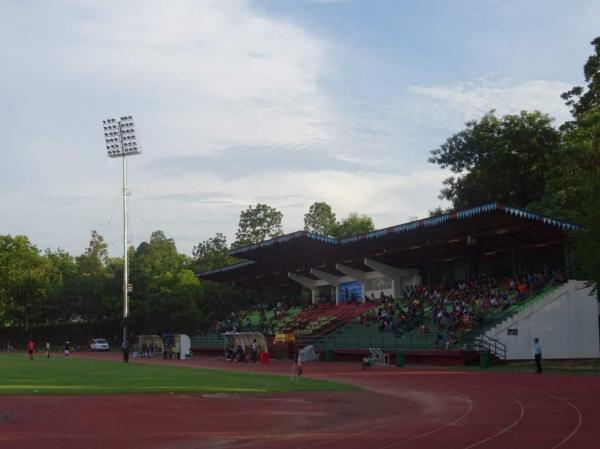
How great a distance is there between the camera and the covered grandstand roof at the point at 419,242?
45469 millimetres

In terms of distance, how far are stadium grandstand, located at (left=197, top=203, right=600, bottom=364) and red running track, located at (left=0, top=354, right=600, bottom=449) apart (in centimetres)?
1537

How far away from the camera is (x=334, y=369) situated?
41781 mm

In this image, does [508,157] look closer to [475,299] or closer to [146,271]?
[475,299]

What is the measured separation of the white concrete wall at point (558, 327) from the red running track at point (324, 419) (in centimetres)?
1426

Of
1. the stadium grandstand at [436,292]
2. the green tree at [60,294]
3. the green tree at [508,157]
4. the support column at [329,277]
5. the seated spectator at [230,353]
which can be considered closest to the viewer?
the stadium grandstand at [436,292]

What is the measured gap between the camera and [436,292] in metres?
53.5

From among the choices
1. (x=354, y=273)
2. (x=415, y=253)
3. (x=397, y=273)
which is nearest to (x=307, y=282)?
(x=354, y=273)

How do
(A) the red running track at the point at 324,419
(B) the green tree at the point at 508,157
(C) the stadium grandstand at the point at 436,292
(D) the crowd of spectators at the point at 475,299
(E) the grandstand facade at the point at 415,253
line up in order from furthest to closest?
1. (B) the green tree at the point at 508,157
2. (E) the grandstand facade at the point at 415,253
3. (D) the crowd of spectators at the point at 475,299
4. (C) the stadium grandstand at the point at 436,292
5. (A) the red running track at the point at 324,419

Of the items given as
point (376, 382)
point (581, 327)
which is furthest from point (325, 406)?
point (581, 327)

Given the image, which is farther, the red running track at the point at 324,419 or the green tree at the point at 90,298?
the green tree at the point at 90,298

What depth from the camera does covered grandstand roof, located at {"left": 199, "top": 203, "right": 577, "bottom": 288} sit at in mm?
45469

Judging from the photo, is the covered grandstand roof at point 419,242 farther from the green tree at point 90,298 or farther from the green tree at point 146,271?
the green tree at point 90,298

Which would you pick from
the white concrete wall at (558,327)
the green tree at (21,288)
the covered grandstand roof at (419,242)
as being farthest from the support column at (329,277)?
the green tree at (21,288)

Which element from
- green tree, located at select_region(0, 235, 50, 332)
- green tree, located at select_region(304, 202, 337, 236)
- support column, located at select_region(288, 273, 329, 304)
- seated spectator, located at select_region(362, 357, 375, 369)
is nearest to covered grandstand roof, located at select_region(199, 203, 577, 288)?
support column, located at select_region(288, 273, 329, 304)
